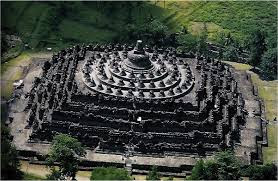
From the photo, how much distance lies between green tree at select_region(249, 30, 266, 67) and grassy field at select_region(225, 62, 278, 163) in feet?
5.90

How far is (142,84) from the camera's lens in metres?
66.9

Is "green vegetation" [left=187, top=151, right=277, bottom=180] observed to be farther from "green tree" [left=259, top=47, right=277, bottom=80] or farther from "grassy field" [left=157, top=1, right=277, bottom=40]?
"grassy field" [left=157, top=1, right=277, bottom=40]

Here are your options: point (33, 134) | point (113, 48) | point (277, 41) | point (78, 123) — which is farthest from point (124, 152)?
point (277, 41)

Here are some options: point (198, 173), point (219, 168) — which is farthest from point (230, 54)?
point (198, 173)

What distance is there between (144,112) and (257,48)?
28.5 m

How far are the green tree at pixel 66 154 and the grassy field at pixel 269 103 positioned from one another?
2153cm

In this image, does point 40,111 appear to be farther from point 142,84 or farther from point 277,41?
point 277,41

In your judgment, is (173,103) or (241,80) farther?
(241,80)

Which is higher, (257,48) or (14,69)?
(257,48)

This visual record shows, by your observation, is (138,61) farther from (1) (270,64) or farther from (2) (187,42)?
(2) (187,42)

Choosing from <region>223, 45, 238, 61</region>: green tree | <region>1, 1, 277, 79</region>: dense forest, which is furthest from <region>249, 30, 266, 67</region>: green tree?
<region>223, 45, 238, 61</region>: green tree

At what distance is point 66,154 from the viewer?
5534 centimetres

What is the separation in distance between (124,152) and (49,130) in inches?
349

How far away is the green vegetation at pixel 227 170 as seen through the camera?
177 feet
